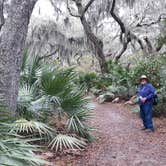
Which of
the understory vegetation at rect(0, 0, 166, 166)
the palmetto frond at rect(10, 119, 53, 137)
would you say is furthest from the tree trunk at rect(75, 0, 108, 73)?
the palmetto frond at rect(10, 119, 53, 137)

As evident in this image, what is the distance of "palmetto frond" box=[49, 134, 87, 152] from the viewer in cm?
816

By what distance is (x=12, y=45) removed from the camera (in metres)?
8.11

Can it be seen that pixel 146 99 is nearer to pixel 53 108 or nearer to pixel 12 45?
pixel 53 108

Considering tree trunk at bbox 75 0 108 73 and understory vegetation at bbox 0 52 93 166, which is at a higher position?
tree trunk at bbox 75 0 108 73

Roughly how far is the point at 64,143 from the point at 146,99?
3081mm

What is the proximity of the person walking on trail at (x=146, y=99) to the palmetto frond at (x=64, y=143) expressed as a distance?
2.64m

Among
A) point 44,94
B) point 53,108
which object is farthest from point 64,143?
point 44,94

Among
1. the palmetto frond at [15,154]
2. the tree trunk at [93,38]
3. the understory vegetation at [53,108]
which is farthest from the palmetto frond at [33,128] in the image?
the tree trunk at [93,38]

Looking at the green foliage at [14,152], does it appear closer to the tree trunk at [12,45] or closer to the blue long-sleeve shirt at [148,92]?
the tree trunk at [12,45]

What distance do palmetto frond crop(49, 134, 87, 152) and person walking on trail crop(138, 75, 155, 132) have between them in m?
2.64

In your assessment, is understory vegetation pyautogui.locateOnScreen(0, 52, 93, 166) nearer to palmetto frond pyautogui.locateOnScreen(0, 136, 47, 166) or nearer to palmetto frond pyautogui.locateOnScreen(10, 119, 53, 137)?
palmetto frond pyautogui.locateOnScreen(10, 119, 53, 137)

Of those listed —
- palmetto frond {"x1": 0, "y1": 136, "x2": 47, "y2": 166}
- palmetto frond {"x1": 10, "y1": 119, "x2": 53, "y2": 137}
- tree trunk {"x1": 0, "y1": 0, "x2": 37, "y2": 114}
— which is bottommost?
palmetto frond {"x1": 10, "y1": 119, "x2": 53, "y2": 137}

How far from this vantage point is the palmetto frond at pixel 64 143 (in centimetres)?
816

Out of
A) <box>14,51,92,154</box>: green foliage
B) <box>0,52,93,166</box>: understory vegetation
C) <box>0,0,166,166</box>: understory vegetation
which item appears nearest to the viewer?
<box>0,0,166,166</box>: understory vegetation
